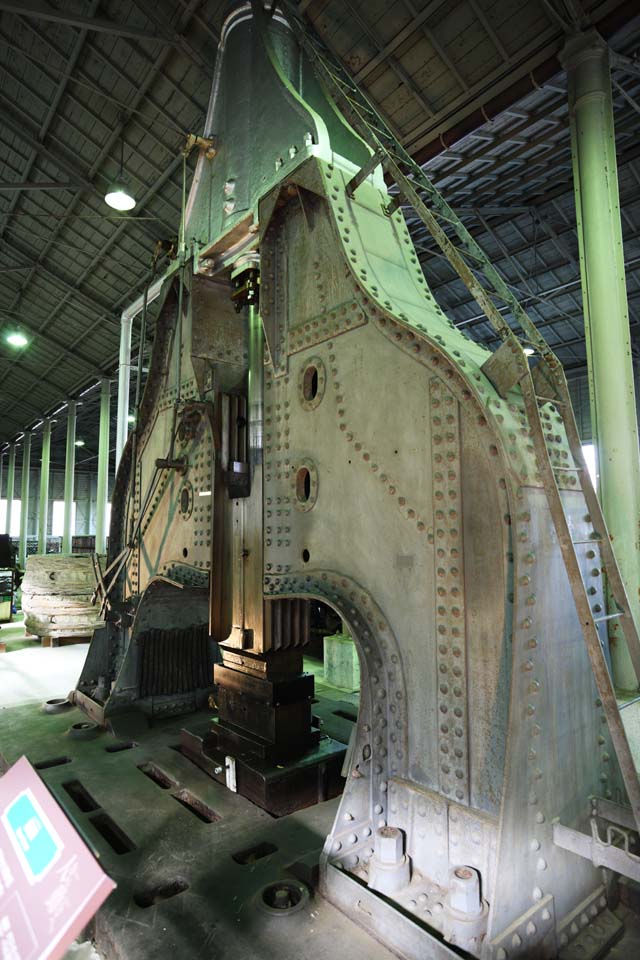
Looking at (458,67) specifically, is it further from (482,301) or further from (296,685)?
(296,685)

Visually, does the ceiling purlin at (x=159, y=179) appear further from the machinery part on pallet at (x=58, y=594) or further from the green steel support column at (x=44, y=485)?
the green steel support column at (x=44, y=485)

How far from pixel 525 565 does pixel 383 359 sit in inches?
57.3

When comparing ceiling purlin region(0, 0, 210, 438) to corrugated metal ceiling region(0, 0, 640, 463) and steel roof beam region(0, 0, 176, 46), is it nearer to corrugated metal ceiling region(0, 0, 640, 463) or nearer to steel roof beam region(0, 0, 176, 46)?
corrugated metal ceiling region(0, 0, 640, 463)

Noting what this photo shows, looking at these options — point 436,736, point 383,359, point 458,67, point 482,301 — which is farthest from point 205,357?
point 458,67

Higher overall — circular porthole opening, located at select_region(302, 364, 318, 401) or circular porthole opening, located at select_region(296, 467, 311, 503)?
circular porthole opening, located at select_region(302, 364, 318, 401)

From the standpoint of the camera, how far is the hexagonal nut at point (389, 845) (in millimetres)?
2852

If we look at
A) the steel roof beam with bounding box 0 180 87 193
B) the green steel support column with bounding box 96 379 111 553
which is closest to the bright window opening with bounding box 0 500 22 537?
the green steel support column with bounding box 96 379 111 553

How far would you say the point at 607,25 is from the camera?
7035 mm

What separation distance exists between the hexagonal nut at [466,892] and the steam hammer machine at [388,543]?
11mm

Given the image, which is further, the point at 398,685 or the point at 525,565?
the point at 398,685

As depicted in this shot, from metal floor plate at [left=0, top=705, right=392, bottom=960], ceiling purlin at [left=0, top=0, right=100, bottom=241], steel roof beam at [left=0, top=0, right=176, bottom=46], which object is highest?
ceiling purlin at [left=0, top=0, right=100, bottom=241]

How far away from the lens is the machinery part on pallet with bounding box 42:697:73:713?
6852mm

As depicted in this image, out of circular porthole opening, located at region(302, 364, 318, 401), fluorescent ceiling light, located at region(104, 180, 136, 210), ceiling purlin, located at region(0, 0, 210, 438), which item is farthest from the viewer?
fluorescent ceiling light, located at region(104, 180, 136, 210)

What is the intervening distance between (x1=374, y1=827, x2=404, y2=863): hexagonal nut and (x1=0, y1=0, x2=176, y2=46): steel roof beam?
10991mm
